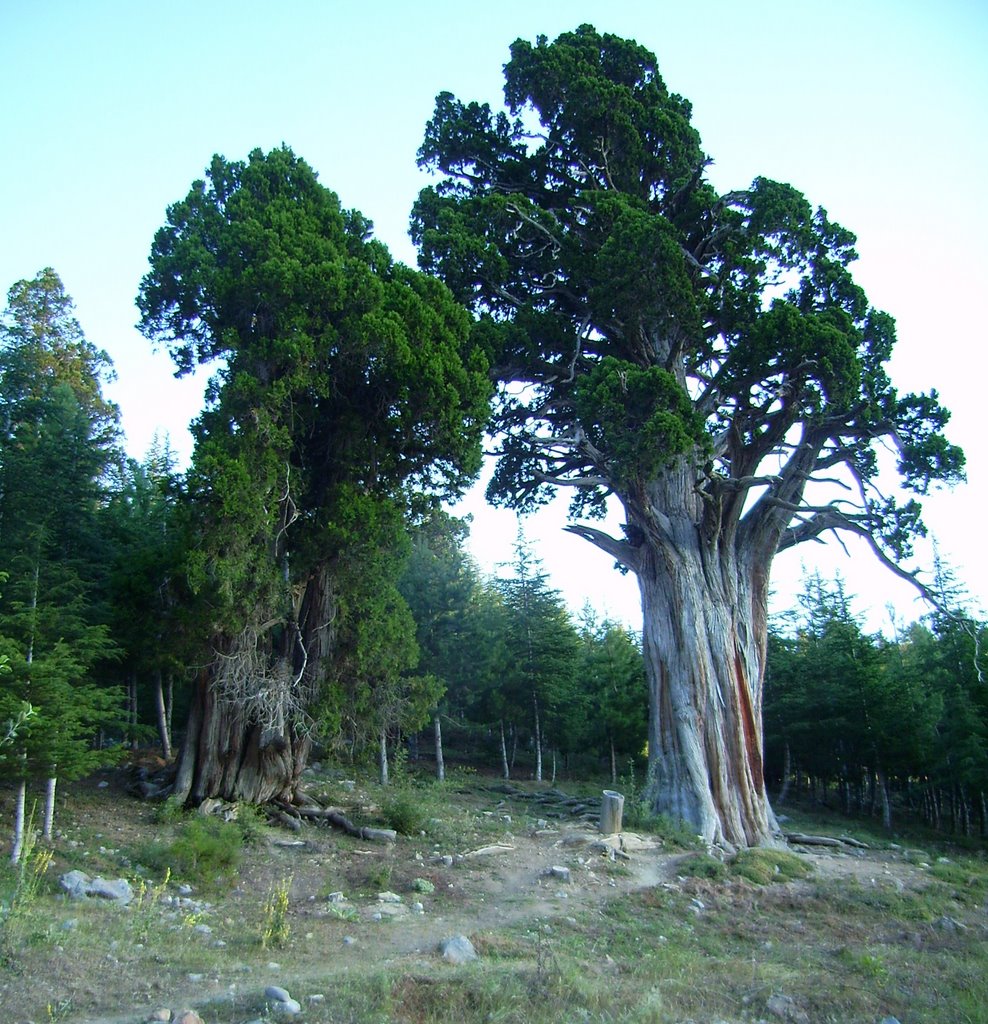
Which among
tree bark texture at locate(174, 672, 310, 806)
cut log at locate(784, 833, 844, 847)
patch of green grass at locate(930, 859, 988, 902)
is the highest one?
tree bark texture at locate(174, 672, 310, 806)

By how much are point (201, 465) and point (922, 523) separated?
12418 mm

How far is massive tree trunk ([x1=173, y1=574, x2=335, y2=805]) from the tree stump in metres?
4.97

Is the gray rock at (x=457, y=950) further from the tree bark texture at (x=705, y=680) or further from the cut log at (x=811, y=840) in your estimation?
the cut log at (x=811, y=840)

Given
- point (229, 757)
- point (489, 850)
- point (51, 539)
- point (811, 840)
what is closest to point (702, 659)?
point (811, 840)

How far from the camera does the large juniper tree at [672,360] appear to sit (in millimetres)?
14484

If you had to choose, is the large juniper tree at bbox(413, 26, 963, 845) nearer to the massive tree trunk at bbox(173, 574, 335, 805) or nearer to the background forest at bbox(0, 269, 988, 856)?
the background forest at bbox(0, 269, 988, 856)

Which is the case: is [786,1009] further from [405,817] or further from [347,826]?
[347,826]

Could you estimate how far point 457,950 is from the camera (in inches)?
268

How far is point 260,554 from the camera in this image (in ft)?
38.8

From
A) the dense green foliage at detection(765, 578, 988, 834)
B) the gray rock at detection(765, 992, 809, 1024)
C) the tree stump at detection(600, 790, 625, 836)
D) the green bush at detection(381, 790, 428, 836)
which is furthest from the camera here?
the dense green foliage at detection(765, 578, 988, 834)

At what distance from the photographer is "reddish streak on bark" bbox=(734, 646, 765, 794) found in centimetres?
1505

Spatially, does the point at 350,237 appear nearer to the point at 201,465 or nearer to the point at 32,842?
the point at 201,465

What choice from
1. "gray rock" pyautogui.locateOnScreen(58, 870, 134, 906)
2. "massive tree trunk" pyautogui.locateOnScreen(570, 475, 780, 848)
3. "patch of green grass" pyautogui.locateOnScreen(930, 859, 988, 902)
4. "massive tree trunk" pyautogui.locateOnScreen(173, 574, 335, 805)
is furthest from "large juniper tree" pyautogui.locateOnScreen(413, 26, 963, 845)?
"gray rock" pyautogui.locateOnScreen(58, 870, 134, 906)

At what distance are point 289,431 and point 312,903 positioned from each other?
Result: 677 centimetres
